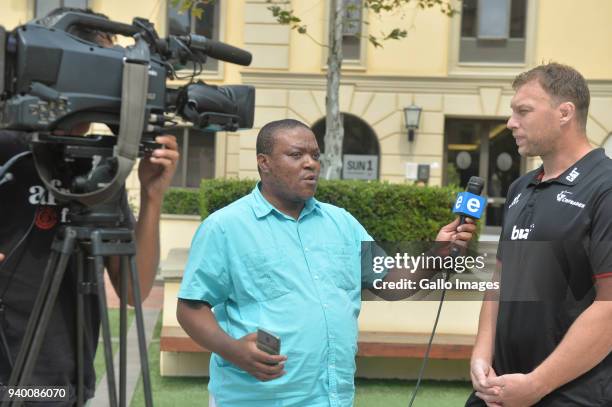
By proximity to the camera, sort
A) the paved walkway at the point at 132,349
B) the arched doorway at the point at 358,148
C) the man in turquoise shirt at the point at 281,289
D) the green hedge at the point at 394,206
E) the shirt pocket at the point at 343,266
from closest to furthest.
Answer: the man in turquoise shirt at the point at 281,289 < the shirt pocket at the point at 343,266 < the paved walkway at the point at 132,349 < the green hedge at the point at 394,206 < the arched doorway at the point at 358,148

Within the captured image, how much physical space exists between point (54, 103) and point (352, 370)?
1.38m

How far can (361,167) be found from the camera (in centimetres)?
1609

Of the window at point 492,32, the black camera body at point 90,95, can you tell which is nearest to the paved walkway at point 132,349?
the black camera body at point 90,95

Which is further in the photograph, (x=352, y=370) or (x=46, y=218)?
(x=352, y=370)

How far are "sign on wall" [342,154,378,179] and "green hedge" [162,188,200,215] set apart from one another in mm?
3576

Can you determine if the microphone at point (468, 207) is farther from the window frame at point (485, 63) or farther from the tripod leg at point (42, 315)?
the window frame at point (485, 63)

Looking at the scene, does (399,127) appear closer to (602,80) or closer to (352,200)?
(602,80)

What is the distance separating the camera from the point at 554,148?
232 cm

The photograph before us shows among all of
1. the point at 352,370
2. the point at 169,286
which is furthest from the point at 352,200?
the point at 352,370

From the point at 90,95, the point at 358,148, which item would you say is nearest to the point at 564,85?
the point at 90,95

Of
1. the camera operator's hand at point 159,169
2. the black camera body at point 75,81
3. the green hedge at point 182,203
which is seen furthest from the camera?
the green hedge at point 182,203

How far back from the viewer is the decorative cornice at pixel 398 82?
52.4 feet

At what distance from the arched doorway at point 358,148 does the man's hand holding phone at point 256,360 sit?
13832mm

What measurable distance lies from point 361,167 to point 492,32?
4.38 m
